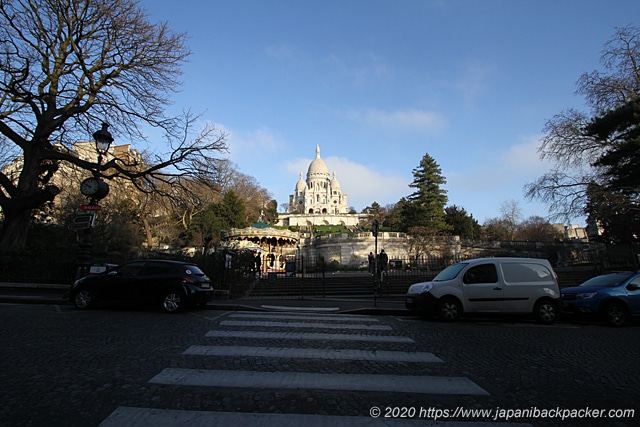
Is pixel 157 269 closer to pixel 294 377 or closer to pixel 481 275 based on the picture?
pixel 294 377

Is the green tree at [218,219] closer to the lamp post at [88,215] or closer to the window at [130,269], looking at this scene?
the lamp post at [88,215]

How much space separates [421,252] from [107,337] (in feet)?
138

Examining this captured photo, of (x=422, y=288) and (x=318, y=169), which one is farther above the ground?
(x=318, y=169)

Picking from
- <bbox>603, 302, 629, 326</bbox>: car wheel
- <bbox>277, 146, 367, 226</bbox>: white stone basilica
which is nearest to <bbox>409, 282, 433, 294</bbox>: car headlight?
<bbox>603, 302, 629, 326</bbox>: car wheel

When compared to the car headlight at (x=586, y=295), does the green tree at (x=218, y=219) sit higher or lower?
higher

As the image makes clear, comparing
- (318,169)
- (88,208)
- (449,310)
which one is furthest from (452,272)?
(318,169)

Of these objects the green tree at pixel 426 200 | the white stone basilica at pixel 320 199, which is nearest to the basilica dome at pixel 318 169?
the white stone basilica at pixel 320 199

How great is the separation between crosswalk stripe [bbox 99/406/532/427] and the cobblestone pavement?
0.06ft

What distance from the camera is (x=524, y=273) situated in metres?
9.84

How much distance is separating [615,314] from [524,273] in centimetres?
281

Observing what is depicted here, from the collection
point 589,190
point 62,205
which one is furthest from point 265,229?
point 589,190

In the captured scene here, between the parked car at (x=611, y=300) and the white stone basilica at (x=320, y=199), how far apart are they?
393 feet

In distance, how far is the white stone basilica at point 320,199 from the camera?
431 ft

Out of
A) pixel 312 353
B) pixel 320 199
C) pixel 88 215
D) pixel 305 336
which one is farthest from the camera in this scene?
pixel 320 199
